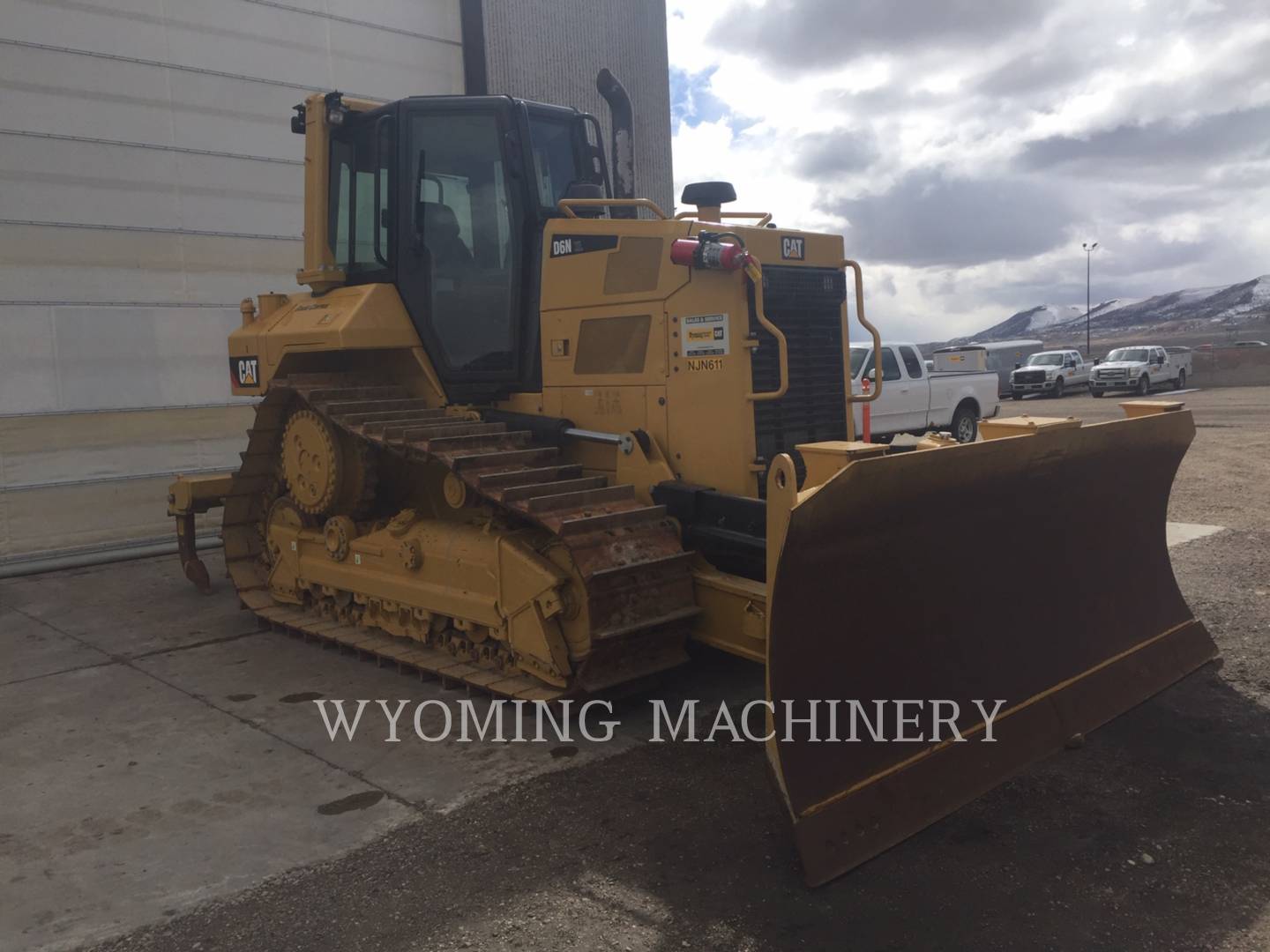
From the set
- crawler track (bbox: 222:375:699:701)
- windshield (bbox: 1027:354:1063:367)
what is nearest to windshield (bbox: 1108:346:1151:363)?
windshield (bbox: 1027:354:1063:367)

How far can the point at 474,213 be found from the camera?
621 centimetres

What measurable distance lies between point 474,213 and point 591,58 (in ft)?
23.9

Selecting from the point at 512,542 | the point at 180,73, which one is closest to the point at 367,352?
the point at 512,542

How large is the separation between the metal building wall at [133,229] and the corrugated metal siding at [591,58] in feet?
5.81

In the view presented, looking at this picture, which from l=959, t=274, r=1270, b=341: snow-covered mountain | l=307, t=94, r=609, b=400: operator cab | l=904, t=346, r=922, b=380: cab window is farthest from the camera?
l=959, t=274, r=1270, b=341: snow-covered mountain

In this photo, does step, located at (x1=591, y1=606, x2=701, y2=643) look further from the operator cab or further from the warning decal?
the operator cab

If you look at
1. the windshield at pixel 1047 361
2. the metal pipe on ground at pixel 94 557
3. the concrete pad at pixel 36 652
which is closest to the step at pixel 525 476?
the concrete pad at pixel 36 652

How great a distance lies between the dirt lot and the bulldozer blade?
0.15m

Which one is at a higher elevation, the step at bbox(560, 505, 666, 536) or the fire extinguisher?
the fire extinguisher

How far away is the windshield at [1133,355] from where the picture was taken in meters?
33.1

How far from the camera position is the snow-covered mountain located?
81188 millimetres

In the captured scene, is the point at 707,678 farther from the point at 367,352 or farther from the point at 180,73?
the point at 180,73

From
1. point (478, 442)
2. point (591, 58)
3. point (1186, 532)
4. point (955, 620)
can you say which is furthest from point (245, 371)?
point (1186, 532)

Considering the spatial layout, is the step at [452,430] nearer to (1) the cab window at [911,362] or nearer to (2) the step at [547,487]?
(2) the step at [547,487]
